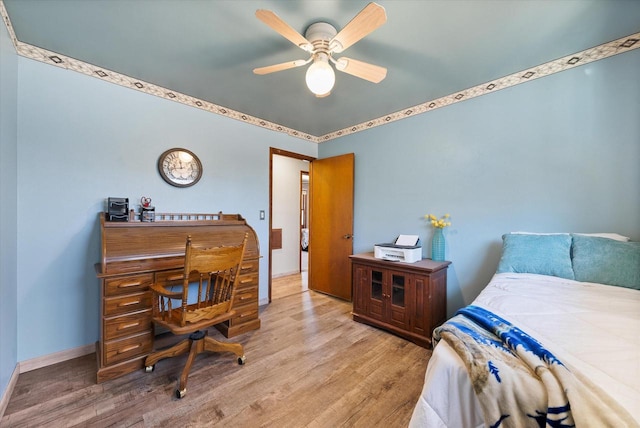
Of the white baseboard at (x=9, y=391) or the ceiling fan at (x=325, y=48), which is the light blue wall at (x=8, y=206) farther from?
the ceiling fan at (x=325, y=48)

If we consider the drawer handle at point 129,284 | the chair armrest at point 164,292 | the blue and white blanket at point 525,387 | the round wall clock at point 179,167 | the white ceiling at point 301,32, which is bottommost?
the chair armrest at point 164,292

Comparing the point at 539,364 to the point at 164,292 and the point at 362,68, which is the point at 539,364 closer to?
the point at 362,68

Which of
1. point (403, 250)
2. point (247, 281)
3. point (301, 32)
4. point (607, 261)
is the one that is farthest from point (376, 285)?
point (301, 32)

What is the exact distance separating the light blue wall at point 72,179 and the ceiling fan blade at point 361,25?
2008 millimetres

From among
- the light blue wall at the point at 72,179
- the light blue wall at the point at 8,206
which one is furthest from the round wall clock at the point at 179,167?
the light blue wall at the point at 8,206

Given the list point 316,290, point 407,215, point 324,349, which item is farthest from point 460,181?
point 316,290

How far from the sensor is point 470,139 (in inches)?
100.0

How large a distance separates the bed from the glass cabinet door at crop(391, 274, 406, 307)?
3.51ft

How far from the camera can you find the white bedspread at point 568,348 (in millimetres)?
726

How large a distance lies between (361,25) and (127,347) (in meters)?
2.76

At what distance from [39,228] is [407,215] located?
3.54 m

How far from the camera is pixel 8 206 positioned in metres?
1.70

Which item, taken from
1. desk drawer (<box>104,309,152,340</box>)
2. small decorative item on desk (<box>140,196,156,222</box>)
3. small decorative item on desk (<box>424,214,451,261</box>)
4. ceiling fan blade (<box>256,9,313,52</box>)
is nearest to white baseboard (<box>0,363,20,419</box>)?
desk drawer (<box>104,309,152,340</box>)

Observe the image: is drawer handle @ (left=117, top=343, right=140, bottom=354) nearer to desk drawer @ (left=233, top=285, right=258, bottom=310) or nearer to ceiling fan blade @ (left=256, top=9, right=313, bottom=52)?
desk drawer @ (left=233, top=285, right=258, bottom=310)
